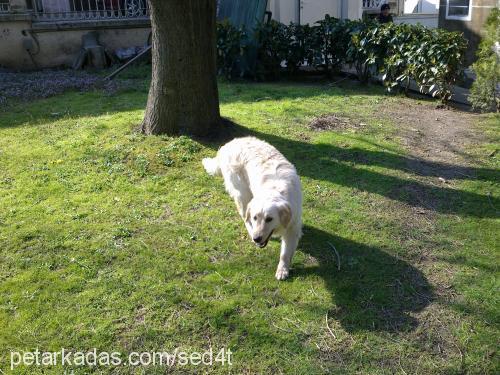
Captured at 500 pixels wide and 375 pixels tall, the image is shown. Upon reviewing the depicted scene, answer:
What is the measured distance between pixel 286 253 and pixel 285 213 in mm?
497

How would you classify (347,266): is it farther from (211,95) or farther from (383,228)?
(211,95)

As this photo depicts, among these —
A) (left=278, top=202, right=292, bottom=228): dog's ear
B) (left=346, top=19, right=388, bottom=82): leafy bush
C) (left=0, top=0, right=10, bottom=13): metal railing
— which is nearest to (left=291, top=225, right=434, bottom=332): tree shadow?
(left=278, top=202, right=292, bottom=228): dog's ear

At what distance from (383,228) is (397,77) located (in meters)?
5.60

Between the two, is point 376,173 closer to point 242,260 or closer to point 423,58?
A: point 242,260

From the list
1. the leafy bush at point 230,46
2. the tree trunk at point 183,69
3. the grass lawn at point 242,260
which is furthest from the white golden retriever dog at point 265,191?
the leafy bush at point 230,46

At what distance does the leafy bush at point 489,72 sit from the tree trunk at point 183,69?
4.77 m

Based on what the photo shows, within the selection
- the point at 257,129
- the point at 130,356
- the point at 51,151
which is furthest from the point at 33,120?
the point at 130,356

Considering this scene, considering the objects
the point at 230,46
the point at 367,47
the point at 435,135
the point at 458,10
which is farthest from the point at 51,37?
the point at 458,10

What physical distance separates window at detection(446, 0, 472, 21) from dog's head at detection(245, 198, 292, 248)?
1051cm

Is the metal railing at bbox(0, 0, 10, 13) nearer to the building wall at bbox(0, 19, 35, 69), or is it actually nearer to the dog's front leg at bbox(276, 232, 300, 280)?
the building wall at bbox(0, 19, 35, 69)

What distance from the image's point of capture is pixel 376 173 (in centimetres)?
580

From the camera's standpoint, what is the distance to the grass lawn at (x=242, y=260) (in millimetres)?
3234

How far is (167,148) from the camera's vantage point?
628 cm

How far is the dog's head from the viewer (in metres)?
3.50
